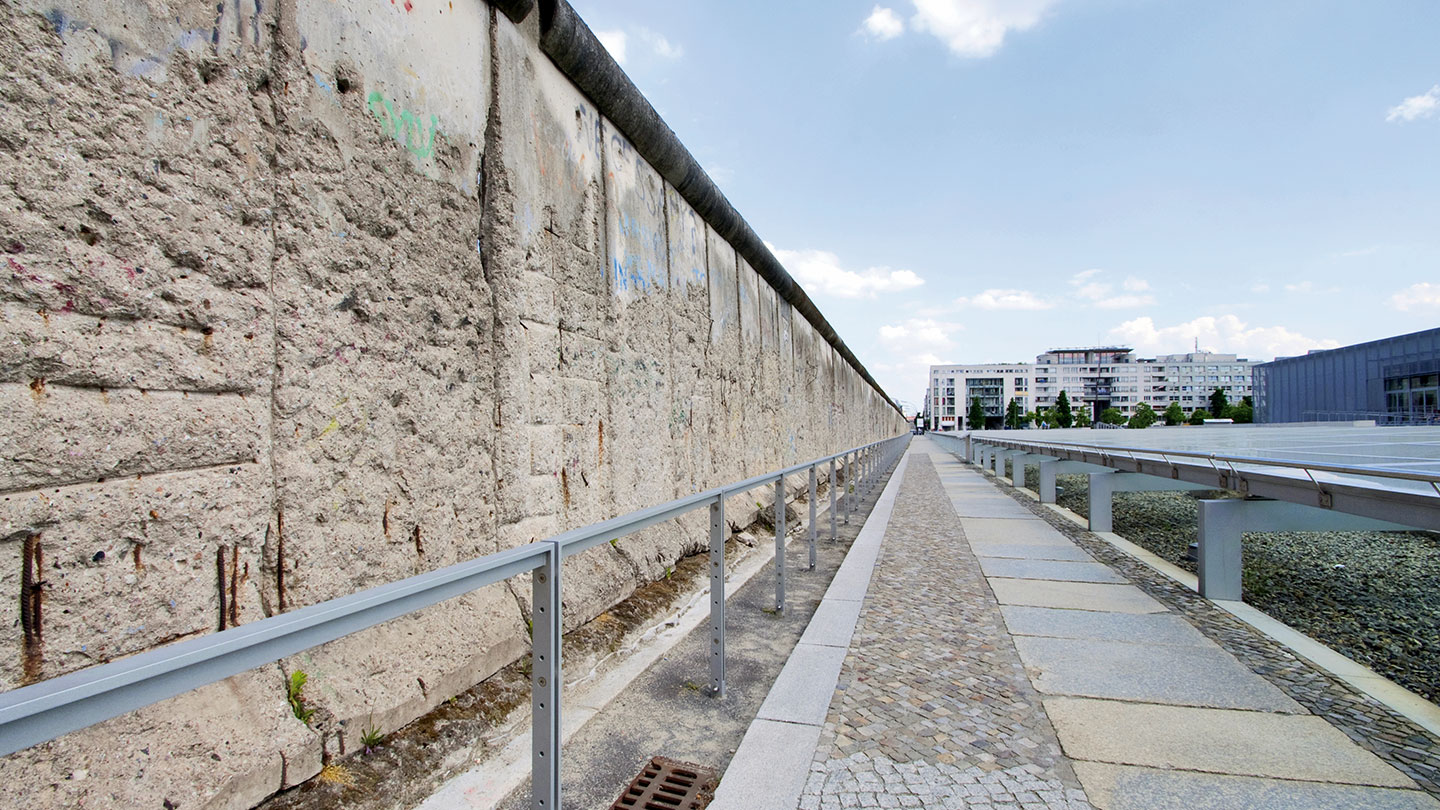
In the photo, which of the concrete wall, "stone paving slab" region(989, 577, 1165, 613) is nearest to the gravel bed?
"stone paving slab" region(989, 577, 1165, 613)

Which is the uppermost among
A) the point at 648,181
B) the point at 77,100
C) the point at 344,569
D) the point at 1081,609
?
the point at 648,181

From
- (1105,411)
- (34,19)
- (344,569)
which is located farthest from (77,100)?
(1105,411)

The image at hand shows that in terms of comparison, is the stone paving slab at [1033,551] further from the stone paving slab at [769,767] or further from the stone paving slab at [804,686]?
the stone paving slab at [769,767]

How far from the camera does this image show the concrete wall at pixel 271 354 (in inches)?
65.9

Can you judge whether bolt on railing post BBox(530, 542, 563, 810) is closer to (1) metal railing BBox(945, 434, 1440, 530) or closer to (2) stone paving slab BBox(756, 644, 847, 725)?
(2) stone paving slab BBox(756, 644, 847, 725)

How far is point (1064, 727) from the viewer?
8.96ft

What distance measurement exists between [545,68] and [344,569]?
2.87 m

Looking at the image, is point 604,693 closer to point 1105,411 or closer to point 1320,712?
point 1320,712

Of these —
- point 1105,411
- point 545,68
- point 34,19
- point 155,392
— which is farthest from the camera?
point 1105,411

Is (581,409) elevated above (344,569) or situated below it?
above

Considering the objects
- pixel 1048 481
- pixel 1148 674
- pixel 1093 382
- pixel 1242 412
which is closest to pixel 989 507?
pixel 1048 481

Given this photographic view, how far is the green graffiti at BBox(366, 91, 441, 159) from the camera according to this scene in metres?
2.67

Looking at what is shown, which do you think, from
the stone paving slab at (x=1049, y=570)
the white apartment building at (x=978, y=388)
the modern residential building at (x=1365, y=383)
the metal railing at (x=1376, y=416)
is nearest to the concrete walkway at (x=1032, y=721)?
the stone paving slab at (x=1049, y=570)

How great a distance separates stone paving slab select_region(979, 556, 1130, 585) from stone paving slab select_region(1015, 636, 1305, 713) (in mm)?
1741
